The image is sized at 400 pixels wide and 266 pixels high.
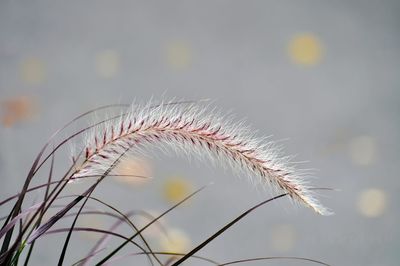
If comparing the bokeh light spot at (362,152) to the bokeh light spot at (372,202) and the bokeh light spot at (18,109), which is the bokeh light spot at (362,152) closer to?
the bokeh light spot at (372,202)

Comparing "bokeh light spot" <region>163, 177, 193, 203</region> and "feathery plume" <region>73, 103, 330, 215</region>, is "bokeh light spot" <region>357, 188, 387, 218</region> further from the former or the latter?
"feathery plume" <region>73, 103, 330, 215</region>

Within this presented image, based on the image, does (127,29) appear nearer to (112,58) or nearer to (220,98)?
(112,58)

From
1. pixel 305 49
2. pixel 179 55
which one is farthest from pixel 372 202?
pixel 179 55

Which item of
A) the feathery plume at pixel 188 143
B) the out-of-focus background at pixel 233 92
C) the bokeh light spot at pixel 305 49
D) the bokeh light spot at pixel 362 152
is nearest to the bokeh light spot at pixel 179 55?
the out-of-focus background at pixel 233 92

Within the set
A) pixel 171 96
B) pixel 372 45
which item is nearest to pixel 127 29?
pixel 171 96

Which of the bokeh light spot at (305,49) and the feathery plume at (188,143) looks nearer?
the feathery plume at (188,143)
